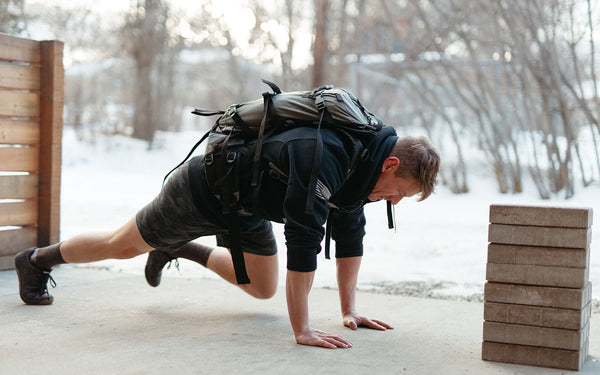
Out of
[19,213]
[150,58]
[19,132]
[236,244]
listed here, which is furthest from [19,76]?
[150,58]

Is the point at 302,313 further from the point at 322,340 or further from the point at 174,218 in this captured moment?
the point at 174,218

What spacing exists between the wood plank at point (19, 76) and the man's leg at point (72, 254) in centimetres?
153

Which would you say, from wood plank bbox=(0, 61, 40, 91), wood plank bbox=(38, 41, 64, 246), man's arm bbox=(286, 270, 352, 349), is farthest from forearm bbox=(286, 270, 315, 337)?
wood plank bbox=(0, 61, 40, 91)

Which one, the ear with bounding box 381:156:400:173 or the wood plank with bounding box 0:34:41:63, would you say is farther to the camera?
the wood plank with bounding box 0:34:41:63

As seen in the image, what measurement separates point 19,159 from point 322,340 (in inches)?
112

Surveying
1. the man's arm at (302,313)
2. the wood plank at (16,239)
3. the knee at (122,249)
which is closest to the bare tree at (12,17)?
the wood plank at (16,239)

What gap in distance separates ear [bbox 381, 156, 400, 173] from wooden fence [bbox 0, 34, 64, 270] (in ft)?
9.23

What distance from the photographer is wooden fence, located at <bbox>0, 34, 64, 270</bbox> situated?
15.5 ft

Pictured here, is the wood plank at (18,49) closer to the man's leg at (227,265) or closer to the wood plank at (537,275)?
the man's leg at (227,265)

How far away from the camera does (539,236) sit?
2748 mm

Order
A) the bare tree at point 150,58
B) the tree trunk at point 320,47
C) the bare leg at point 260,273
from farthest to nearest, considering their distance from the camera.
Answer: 1. the bare tree at point 150,58
2. the tree trunk at point 320,47
3. the bare leg at point 260,273

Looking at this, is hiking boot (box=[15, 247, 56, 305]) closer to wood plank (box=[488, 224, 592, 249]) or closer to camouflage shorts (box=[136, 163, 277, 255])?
camouflage shorts (box=[136, 163, 277, 255])

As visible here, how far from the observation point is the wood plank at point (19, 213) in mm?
4711

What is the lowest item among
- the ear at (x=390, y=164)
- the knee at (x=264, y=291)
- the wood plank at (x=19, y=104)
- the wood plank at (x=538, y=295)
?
the knee at (x=264, y=291)
